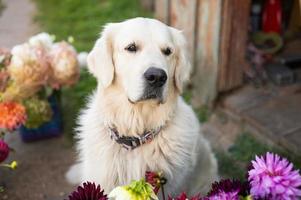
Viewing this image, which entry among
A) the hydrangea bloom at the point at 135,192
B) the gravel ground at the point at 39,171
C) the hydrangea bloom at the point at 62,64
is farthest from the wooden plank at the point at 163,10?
Answer: the hydrangea bloom at the point at 135,192

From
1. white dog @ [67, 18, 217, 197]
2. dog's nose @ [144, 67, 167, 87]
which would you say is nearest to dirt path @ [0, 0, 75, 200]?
white dog @ [67, 18, 217, 197]

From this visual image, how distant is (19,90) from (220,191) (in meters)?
2.15

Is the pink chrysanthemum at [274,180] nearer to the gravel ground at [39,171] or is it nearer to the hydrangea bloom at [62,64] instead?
the gravel ground at [39,171]

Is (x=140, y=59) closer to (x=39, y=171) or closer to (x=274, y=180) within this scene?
(x=274, y=180)

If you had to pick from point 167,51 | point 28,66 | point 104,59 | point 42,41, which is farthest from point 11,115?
point 167,51

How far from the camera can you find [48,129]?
3.75 m

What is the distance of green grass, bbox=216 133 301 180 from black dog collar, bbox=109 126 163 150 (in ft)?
3.59

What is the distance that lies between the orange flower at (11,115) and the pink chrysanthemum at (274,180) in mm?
2070

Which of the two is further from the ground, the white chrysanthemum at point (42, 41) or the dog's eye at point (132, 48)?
the dog's eye at point (132, 48)

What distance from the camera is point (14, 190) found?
3.25 m

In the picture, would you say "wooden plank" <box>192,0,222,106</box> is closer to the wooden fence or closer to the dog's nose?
the wooden fence

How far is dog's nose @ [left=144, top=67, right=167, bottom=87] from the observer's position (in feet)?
7.37

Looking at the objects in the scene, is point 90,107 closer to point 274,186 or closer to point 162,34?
point 162,34

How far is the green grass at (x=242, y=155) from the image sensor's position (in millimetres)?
3414
